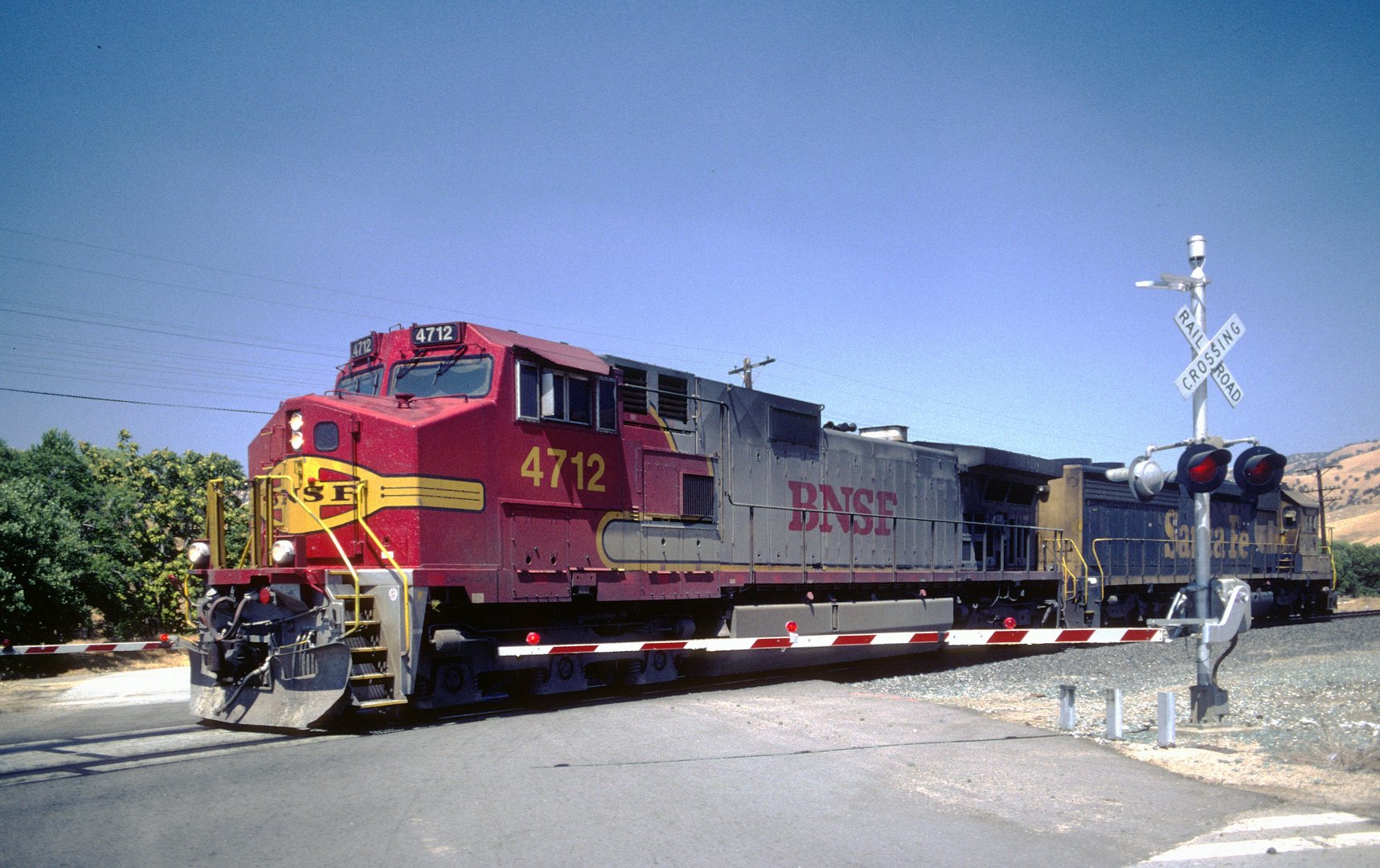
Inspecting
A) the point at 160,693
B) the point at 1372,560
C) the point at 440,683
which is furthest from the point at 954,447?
the point at 1372,560

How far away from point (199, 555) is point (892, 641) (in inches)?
264

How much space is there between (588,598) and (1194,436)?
19.9ft

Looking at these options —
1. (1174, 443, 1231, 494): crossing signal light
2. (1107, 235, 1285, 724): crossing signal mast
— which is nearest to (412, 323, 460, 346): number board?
(1107, 235, 1285, 724): crossing signal mast

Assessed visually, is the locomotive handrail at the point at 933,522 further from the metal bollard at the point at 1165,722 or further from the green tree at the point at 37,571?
the green tree at the point at 37,571

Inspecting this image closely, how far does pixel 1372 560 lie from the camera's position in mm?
58125

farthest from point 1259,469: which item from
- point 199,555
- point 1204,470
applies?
point 199,555

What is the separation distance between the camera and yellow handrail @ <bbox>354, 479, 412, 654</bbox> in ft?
26.2

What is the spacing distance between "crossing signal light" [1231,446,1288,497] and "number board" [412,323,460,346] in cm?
720

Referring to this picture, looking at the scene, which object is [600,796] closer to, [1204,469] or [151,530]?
[1204,469]

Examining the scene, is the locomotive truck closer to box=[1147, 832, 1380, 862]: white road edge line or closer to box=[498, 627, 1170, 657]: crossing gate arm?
box=[498, 627, 1170, 657]: crossing gate arm

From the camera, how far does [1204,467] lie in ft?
25.2

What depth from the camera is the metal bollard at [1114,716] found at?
761cm

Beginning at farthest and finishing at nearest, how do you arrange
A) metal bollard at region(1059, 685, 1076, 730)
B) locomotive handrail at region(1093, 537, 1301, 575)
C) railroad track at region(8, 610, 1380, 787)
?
locomotive handrail at region(1093, 537, 1301, 575)
metal bollard at region(1059, 685, 1076, 730)
railroad track at region(8, 610, 1380, 787)

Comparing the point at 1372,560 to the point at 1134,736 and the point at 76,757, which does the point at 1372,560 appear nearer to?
the point at 1134,736
